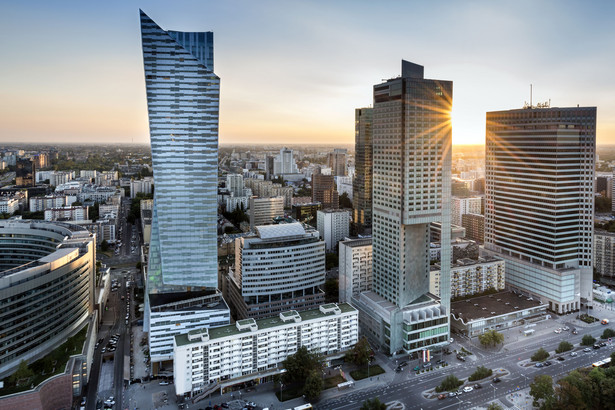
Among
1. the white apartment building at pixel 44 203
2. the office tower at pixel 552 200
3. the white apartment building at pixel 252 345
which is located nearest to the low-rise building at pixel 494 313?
the office tower at pixel 552 200

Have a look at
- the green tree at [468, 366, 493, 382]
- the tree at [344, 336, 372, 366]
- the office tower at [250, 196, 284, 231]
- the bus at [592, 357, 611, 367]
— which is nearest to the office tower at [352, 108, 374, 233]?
the office tower at [250, 196, 284, 231]

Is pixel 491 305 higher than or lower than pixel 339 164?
lower

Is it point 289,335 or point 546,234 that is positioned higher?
point 546,234

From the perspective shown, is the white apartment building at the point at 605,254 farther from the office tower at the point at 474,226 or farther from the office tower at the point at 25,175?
the office tower at the point at 25,175

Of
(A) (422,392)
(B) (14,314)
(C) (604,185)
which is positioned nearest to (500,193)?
(A) (422,392)

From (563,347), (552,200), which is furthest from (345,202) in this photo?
(563,347)

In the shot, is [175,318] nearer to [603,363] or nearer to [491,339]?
[491,339]

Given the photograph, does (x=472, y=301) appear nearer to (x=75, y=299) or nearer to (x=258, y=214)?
(x=75, y=299)
